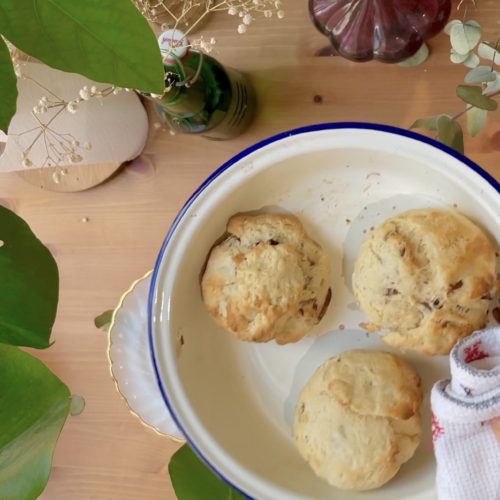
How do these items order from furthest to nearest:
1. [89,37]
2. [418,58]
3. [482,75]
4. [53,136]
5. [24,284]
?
[53,136]
[418,58]
[482,75]
[24,284]
[89,37]

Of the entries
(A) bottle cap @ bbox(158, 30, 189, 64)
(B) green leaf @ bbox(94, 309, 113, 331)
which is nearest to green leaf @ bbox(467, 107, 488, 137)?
(A) bottle cap @ bbox(158, 30, 189, 64)

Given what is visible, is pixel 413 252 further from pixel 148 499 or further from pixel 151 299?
pixel 148 499

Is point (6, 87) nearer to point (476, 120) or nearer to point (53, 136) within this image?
point (53, 136)

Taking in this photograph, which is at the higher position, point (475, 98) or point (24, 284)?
point (475, 98)

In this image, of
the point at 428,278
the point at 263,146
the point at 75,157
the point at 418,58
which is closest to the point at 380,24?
the point at 418,58

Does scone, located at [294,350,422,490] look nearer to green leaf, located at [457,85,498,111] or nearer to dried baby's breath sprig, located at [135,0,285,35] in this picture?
green leaf, located at [457,85,498,111]

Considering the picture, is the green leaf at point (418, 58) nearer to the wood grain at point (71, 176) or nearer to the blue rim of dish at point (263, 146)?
the blue rim of dish at point (263, 146)
